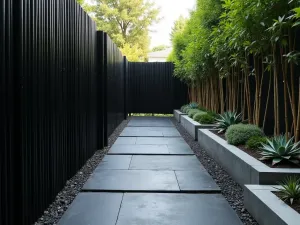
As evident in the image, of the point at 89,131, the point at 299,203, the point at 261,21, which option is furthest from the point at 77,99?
the point at 299,203

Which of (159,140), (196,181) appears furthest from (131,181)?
(159,140)

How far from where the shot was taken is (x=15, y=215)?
8.27 feet

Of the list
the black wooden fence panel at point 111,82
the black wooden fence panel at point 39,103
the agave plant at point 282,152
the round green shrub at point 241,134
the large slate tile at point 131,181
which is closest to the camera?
the black wooden fence panel at point 39,103

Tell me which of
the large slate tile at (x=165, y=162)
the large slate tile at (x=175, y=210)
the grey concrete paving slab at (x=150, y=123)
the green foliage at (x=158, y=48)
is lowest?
the large slate tile at (x=175, y=210)

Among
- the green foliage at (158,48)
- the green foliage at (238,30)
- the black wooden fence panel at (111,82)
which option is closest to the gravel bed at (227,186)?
the green foliage at (238,30)

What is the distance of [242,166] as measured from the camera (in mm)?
3982

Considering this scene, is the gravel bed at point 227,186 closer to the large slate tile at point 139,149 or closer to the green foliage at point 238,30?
the large slate tile at point 139,149

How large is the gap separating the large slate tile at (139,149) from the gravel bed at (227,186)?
2.02ft

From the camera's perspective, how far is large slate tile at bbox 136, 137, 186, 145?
24.2 ft

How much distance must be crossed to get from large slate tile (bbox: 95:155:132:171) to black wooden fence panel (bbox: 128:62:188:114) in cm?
918

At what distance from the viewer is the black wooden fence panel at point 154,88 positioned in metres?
15.0

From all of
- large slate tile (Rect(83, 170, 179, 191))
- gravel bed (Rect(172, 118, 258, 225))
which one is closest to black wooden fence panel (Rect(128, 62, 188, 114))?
gravel bed (Rect(172, 118, 258, 225))

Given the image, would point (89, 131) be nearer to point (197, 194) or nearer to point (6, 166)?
point (197, 194)

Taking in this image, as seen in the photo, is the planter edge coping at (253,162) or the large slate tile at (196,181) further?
the large slate tile at (196,181)
